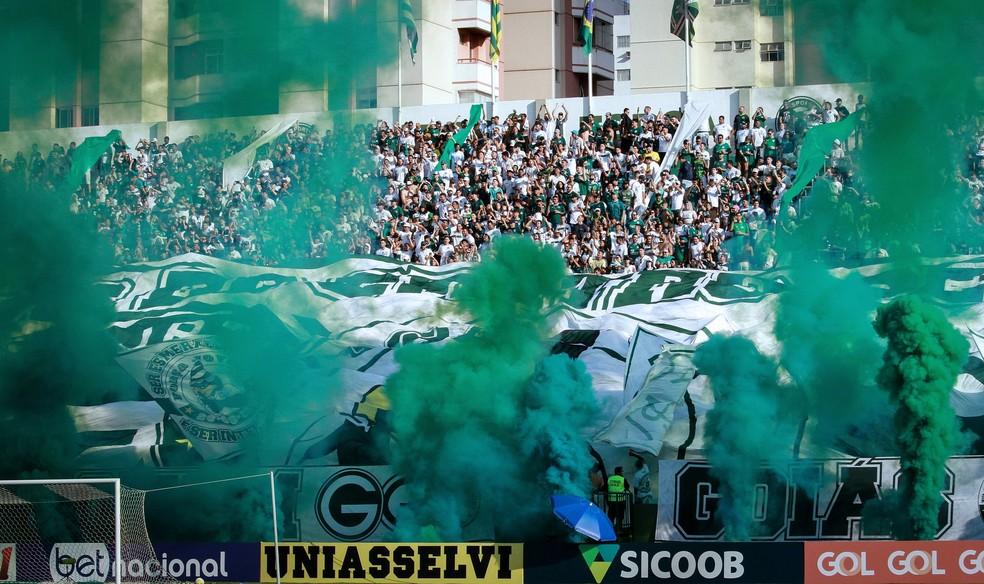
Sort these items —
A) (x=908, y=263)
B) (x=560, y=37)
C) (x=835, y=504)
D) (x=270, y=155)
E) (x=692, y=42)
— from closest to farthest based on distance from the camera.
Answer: (x=835, y=504), (x=908, y=263), (x=270, y=155), (x=692, y=42), (x=560, y=37)

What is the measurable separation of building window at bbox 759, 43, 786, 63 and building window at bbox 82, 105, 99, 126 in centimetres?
856

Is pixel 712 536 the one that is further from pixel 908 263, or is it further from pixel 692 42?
pixel 692 42

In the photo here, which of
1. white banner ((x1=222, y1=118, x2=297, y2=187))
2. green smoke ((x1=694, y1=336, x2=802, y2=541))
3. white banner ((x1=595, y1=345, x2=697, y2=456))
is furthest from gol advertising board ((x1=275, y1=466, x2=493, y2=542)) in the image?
white banner ((x1=222, y1=118, x2=297, y2=187))

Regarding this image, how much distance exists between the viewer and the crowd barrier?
1388 centimetres

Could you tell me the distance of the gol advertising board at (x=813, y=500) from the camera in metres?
15.3

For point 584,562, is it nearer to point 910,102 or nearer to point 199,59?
point 910,102

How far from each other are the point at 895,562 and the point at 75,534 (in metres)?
9.23

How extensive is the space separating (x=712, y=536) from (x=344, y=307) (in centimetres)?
572

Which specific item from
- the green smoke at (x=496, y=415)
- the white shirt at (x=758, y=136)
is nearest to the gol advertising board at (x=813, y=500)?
the green smoke at (x=496, y=415)

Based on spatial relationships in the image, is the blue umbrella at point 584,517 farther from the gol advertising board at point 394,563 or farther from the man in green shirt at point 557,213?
the man in green shirt at point 557,213

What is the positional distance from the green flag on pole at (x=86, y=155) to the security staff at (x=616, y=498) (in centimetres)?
843

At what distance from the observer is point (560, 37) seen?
1916 inches

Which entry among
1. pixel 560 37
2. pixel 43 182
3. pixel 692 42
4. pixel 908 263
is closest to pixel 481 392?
pixel 908 263

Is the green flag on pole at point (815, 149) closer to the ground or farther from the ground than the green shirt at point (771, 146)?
closer to the ground
